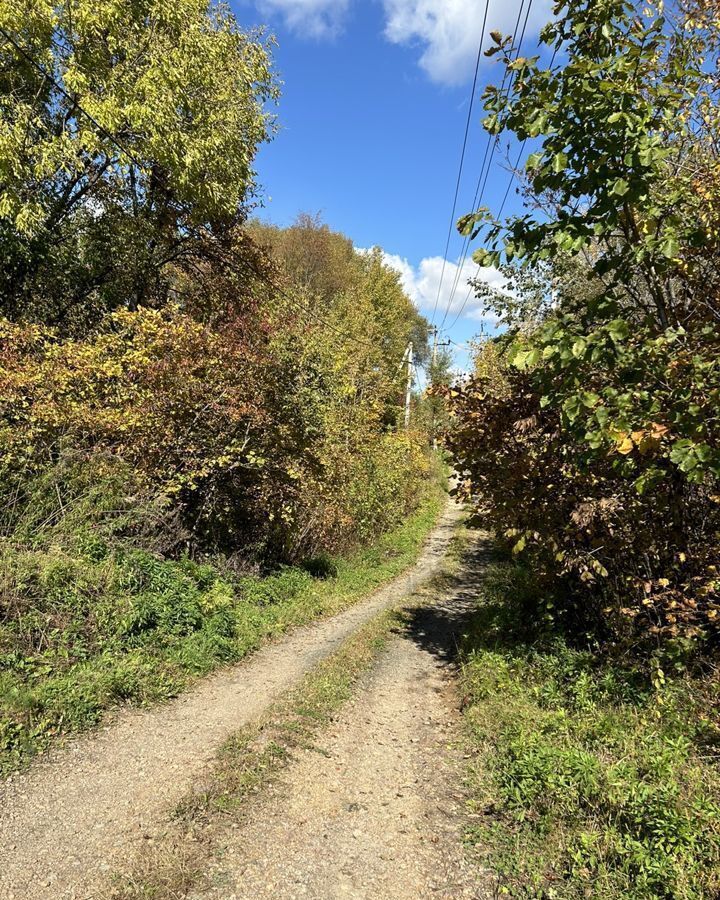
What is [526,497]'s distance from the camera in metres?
6.48

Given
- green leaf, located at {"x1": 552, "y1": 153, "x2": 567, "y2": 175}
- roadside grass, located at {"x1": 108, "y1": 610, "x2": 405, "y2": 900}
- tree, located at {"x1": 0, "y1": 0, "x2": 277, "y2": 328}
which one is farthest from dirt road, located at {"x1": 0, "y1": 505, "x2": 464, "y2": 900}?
tree, located at {"x1": 0, "y1": 0, "x2": 277, "y2": 328}

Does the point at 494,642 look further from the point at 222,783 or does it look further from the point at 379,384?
the point at 379,384

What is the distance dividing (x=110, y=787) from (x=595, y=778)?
3734 millimetres

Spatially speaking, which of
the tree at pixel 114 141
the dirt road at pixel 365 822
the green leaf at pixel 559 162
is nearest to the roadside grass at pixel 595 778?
the dirt road at pixel 365 822

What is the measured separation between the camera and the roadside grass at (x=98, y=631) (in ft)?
16.4

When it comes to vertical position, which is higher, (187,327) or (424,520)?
(187,327)

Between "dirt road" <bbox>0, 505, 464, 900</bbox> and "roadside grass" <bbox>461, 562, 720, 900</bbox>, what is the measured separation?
918 millimetres

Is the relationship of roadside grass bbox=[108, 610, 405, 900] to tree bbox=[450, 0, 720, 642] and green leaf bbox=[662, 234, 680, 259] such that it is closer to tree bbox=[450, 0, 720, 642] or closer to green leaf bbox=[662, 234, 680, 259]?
tree bbox=[450, 0, 720, 642]

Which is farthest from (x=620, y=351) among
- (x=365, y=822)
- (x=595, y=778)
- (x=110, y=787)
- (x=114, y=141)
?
(x=114, y=141)

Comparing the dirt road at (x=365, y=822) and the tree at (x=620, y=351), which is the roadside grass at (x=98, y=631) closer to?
the dirt road at (x=365, y=822)

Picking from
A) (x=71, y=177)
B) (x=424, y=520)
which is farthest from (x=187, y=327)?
(x=424, y=520)

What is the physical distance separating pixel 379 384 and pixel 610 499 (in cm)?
1544

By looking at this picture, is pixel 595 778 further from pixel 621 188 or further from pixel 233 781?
pixel 621 188

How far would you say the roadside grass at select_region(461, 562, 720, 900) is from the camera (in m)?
3.26
